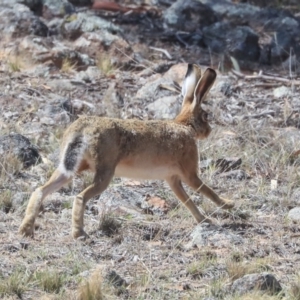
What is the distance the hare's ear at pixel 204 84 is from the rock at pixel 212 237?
133 centimetres

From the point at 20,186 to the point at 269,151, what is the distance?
104 inches

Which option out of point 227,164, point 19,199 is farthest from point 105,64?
point 19,199

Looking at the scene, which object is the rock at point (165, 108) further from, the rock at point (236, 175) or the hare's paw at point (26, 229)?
the hare's paw at point (26, 229)

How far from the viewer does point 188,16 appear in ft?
51.4

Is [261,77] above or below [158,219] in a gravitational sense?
below

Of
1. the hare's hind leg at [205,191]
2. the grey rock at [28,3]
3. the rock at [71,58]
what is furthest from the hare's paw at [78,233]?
the grey rock at [28,3]

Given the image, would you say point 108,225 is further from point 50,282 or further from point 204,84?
point 204,84

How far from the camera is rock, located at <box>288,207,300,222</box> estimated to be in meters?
7.70

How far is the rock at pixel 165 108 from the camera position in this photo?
10617 millimetres

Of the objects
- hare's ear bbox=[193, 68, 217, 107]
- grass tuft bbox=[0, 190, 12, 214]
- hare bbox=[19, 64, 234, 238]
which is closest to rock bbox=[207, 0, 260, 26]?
hare's ear bbox=[193, 68, 217, 107]

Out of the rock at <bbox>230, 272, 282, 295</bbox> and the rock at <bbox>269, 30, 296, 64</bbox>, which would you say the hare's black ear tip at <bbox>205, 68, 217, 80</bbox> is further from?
the rock at <bbox>269, 30, 296, 64</bbox>

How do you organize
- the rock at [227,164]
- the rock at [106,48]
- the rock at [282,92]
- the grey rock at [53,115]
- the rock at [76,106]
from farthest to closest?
the rock at [106,48] < the rock at [282,92] < the rock at [76,106] < the grey rock at [53,115] < the rock at [227,164]

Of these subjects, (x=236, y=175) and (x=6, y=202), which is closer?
(x=6, y=202)

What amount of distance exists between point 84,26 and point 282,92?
3440 millimetres
